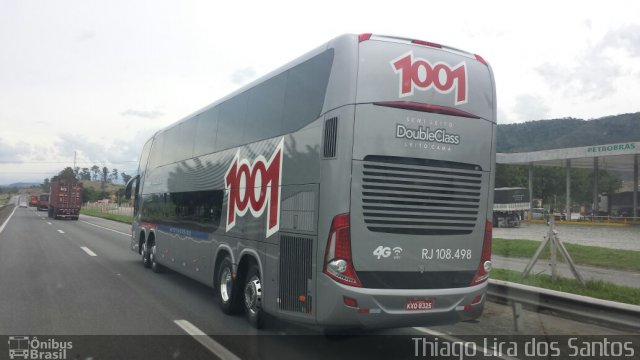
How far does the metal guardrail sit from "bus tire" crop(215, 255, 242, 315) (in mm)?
4065

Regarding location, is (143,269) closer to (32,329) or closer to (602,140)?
(32,329)

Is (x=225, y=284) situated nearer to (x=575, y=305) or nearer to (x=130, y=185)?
(x=575, y=305)

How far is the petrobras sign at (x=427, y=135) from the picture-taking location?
5891 millimetres

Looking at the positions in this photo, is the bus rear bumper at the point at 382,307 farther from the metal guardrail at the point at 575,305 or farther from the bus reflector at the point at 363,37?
the bus reflector at the point at 363,37

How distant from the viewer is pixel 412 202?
6.02 metres

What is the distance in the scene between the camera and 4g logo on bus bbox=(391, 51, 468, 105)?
19.5 ft

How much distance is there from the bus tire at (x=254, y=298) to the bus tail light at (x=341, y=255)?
181 centimetres

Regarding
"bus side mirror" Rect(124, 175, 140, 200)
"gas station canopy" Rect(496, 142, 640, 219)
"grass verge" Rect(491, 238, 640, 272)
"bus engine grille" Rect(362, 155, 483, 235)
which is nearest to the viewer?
"bus engine grille" Rect(362, 155, 483, 235)

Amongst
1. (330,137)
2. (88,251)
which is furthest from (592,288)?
(88,251)

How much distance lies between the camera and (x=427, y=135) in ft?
19.7

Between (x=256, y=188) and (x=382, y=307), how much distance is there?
9.20 feet

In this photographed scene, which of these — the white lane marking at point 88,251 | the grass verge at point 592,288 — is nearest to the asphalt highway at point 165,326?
the grass verge at point 592,288
